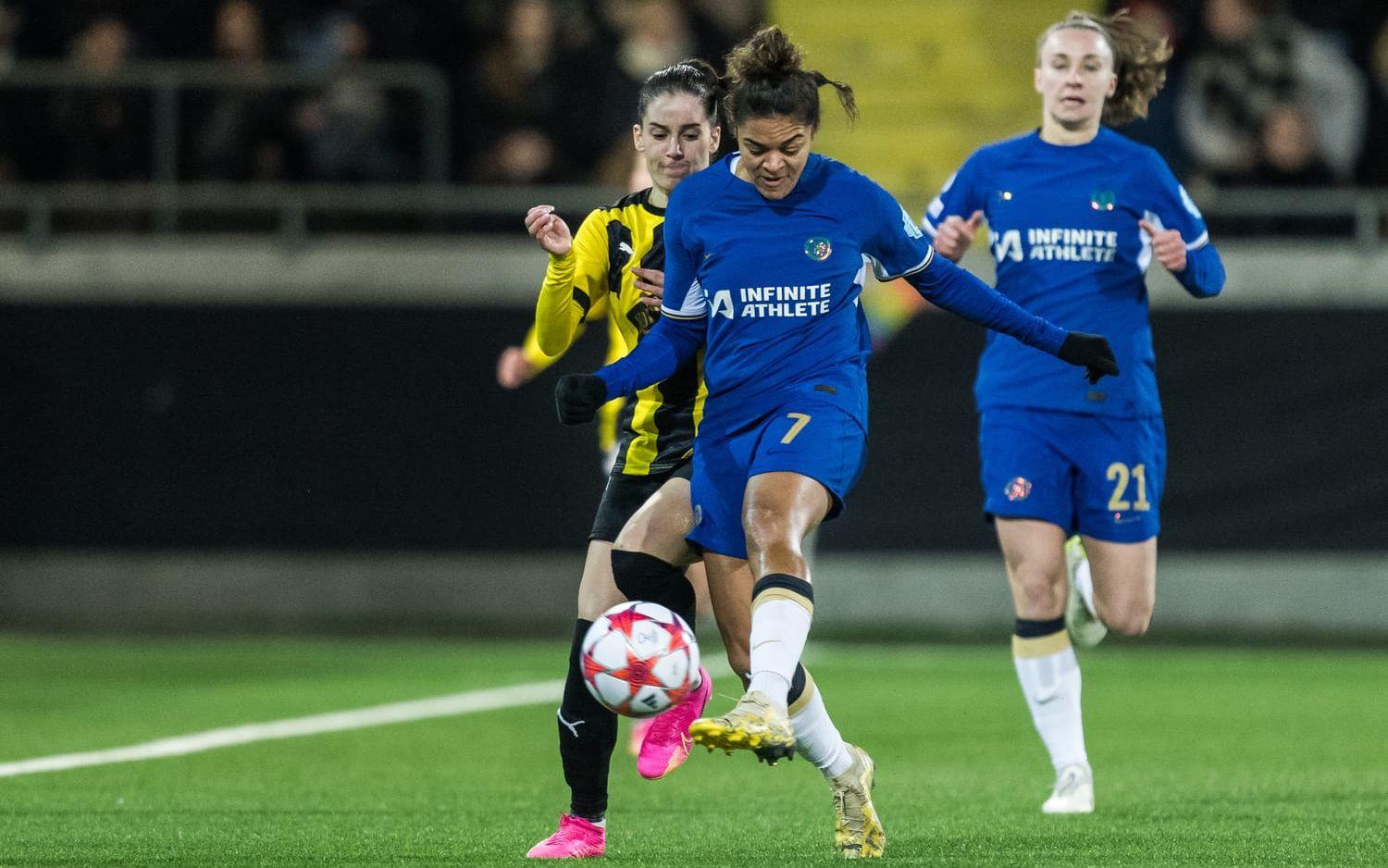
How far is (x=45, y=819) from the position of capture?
20.8 feet

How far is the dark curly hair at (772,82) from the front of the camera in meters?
5.51

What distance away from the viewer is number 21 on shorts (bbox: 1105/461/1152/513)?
7.14m

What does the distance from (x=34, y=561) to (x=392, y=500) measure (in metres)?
2.46

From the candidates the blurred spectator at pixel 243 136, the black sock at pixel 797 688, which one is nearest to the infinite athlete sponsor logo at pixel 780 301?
the black sock at pixel 797 688

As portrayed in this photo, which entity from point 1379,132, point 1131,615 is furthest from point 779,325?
point 1379,132

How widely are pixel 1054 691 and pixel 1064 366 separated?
108cm

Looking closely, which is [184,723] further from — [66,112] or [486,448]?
[66,112]

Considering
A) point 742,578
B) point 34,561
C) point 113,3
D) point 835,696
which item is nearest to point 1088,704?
point 835,696

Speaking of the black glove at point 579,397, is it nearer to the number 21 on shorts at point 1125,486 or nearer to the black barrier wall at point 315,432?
the number 21 on shorts at point 1125,486

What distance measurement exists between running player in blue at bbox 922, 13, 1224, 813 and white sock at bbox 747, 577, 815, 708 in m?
1.86

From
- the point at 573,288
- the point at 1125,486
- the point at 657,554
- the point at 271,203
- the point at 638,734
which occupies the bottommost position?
the point at 638,734

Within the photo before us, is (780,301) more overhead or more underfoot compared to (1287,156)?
more overhead

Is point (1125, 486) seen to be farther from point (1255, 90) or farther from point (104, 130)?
point (104, 130)

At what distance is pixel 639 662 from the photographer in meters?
5.29
